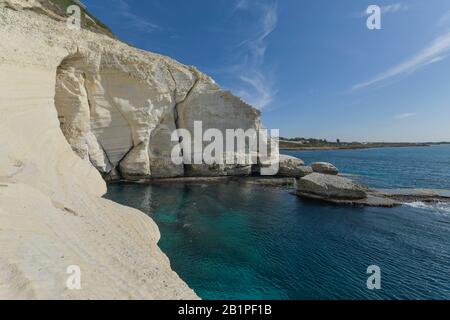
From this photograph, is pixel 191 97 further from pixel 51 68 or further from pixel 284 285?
pixel 284 285

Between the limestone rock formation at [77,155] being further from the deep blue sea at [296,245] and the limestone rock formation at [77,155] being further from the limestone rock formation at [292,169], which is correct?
the limestone rock formation at [292,169]

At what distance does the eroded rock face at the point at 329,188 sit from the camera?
84.4ft

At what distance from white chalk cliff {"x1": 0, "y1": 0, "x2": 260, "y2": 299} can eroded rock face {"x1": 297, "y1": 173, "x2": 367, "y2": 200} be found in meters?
13.0

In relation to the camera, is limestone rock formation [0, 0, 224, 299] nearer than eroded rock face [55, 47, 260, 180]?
Yes

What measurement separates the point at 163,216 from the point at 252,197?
1093cm

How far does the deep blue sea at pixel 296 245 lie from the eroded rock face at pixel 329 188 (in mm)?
2525

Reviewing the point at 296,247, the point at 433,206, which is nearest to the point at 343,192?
the point at 433,206

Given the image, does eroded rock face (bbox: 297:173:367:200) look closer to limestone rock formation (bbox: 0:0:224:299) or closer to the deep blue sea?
the deep blue sea

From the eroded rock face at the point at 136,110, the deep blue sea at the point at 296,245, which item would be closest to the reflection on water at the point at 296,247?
the deep blue sea at the point at 296,245

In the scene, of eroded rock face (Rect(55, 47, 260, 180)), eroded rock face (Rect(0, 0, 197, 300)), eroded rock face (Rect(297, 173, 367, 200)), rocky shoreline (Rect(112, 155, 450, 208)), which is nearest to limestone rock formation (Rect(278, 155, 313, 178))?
rocky shoreline (Rect(112, 155, 450, 208))

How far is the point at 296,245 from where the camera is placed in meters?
14.8

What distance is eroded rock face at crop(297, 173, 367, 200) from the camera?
25719 millimetres
